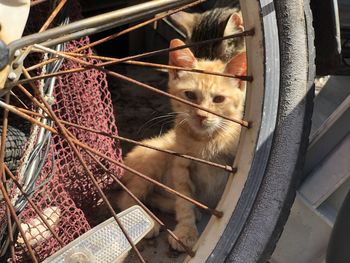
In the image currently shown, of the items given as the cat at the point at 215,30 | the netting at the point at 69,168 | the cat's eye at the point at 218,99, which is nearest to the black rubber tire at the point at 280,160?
the netting at the point at 69,168

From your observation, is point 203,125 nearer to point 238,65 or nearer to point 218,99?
point 218,99

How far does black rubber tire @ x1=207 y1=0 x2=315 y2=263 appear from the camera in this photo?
1.08 m

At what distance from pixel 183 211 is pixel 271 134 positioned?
0.71m

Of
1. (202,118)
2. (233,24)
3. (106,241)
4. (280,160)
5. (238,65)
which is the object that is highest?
(233,24)

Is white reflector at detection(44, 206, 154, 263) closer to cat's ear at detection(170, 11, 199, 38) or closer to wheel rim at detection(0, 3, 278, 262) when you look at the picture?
wheel rim at detection(0, 3, 278, 262)

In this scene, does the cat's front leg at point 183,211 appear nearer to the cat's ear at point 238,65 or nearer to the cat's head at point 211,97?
the cat's head at point 211,97

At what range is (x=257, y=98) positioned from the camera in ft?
3.67

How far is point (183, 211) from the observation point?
1.74 meters

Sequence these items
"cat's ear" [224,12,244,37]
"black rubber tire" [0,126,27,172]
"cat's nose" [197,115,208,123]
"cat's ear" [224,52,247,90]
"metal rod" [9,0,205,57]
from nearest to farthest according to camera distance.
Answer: "metal rod" [9,0,205,57] → "black rubber tire" [0,126,27,172] → "cat's ear" [224,52,247,90] → "cat's nose" [197,115,208,123] → "cat's ear" [224,12,244,37]

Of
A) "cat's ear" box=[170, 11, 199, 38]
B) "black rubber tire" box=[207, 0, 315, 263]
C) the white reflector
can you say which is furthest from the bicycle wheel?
"cat's ear" box=[170, 11, 199, 38]

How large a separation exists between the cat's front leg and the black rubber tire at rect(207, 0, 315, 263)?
470 mm

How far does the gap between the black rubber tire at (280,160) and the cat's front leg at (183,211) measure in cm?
47

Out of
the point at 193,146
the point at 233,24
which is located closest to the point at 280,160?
the point at 193,146

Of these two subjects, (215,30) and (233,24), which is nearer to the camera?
(233,24)
